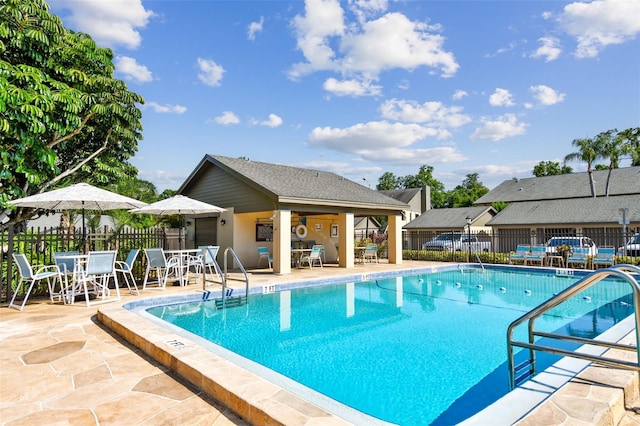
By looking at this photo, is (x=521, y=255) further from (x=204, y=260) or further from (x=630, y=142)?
(x=630, y=142)

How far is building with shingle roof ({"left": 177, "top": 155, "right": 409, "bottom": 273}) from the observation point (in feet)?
44.5

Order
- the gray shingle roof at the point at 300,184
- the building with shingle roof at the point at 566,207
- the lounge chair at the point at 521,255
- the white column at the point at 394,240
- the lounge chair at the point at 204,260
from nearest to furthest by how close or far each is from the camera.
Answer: the lounge chair at the point at 204,260, the gray shingle roof at the point at 300,184, the lounge chair at the point at 521,255, the white column at the point at 394,240, the building with shingle roof at the point at 566,207

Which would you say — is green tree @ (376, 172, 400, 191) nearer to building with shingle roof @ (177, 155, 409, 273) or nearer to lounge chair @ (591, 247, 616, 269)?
building with shingle roof @ (177, 155, 409, 273)

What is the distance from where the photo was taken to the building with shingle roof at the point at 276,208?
1357 centimetres

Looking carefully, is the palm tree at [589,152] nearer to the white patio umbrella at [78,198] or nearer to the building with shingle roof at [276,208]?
the building with shingle roof at [276,208]

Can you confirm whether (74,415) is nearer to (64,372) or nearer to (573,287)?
(64,372)

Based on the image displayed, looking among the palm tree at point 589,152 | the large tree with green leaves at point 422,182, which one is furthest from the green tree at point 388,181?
the palm tree at point 589,152

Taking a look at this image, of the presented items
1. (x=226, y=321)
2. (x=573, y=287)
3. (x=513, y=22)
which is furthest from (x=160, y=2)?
(x=573, y=287)

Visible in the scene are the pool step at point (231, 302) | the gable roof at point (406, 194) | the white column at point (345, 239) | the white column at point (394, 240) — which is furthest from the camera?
the gable roof at point (406, 194)

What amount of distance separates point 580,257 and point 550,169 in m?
45.9

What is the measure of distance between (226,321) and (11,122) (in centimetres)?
847

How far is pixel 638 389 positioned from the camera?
3252 mm

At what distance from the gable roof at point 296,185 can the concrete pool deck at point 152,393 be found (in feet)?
29.1

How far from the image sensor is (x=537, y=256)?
1691 cm
